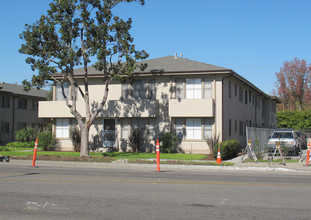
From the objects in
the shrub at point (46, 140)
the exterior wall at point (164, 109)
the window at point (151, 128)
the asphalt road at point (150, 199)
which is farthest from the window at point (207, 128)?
the asphalt road at point (150, 199)

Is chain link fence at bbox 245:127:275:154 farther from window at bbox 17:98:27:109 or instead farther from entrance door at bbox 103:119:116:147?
window at bbox 17:98:27:109

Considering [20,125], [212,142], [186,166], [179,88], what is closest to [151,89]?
[179,88]

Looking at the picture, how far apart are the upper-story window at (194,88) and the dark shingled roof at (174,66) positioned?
861mm

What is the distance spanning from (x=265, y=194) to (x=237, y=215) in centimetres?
292

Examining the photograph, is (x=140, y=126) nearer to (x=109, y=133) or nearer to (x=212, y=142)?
(x=109, y=133)

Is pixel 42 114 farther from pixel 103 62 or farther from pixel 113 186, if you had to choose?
pixel 113 186

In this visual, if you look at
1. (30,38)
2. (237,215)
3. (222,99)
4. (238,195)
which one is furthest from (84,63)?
(237,215)

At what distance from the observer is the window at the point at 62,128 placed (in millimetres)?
31250

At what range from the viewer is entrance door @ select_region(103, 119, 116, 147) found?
1174 inches

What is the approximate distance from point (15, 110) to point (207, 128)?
23.7 m

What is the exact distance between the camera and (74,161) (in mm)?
22344

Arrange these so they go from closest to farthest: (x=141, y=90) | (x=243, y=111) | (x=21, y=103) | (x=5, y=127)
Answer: (x=141, y=90) → (x=243, y=111) → (x=5, y=127) → (x=21, y=103)

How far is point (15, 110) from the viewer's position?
139ft

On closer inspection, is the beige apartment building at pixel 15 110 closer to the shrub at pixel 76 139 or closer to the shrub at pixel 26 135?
the shrub at pixel 26 135
